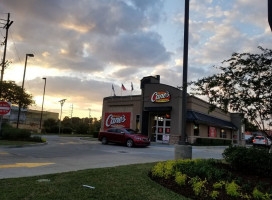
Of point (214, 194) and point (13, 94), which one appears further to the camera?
point (13, 94)

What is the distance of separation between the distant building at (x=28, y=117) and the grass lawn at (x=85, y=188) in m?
40.7

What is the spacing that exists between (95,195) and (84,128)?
4499 cm

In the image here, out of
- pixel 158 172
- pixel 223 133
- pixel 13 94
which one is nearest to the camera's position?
pixel 158 172

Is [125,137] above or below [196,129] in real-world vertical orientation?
below

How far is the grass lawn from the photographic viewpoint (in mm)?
4915

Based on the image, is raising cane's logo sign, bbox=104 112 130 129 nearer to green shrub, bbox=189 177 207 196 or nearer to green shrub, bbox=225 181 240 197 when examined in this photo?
green shrub, bbox=189 177 207 196

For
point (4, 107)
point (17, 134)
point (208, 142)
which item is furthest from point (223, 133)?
point (4, 107)

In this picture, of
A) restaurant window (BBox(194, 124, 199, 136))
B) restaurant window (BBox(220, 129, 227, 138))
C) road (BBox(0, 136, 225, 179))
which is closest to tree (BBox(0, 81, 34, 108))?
road (BBox(0, 136, 225, 179))

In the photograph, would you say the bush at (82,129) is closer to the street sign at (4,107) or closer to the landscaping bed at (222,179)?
the street sign at (4,107)

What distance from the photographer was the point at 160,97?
27.6 m

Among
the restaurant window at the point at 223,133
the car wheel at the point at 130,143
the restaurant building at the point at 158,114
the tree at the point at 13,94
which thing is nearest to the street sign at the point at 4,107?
the tree at the point at 13,94

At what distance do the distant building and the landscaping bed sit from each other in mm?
41879

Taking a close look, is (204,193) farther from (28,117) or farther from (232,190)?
(28,117)

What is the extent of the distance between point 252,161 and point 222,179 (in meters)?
1.54
